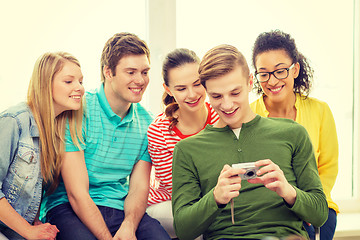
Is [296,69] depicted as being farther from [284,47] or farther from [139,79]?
[139,79]

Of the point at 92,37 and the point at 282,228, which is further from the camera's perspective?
the point at 92,37

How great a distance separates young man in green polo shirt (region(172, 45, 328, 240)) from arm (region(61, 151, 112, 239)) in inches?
16.1

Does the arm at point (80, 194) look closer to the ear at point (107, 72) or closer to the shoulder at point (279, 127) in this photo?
the ear at point (107, 72)

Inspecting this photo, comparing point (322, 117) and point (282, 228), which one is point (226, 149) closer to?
point (282, 228)

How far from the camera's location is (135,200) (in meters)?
1.92

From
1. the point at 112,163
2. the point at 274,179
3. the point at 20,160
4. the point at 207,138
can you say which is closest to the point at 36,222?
the point at 20,160

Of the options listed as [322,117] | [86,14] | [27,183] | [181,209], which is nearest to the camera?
[181,209]

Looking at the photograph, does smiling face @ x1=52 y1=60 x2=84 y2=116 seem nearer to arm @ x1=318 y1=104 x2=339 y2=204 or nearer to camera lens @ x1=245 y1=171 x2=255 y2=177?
camera lens @ x1=245 y1=171 x2=255 y2=177

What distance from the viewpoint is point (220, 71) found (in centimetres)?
153

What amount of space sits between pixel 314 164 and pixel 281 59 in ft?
2.07

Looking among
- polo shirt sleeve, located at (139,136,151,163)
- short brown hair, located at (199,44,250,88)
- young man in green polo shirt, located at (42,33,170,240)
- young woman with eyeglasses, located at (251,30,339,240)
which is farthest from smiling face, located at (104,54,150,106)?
young woman with eyeglasses, located at (251,30,339,240)

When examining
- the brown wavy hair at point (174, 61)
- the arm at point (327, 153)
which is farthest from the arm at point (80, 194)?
→ the arm at point (327, 153)

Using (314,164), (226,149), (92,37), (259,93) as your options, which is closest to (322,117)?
(259,93)

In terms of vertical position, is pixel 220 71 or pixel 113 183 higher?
pixel 220 71
